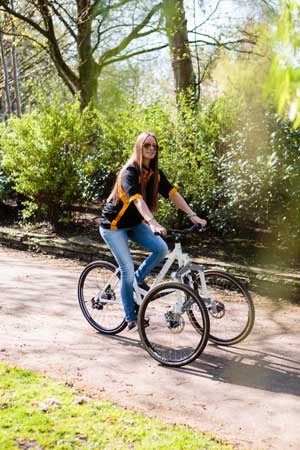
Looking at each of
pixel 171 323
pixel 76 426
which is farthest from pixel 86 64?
pixel 76 426

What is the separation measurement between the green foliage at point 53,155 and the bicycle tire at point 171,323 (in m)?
5.77

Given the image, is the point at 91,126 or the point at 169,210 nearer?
the point at 169,210

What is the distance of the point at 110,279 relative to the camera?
591 cm

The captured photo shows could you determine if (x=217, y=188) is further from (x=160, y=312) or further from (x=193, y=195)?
(x=160, y=312)

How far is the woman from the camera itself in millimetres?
5332

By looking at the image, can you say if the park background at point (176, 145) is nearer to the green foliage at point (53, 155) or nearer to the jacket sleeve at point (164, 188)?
the green foliage at point (53, 155)

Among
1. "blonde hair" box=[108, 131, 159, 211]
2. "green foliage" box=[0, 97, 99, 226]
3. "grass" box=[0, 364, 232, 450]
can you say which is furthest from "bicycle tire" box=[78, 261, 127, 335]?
"green foliage" box=[0, 97, 99, 226]

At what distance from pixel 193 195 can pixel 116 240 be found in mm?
4332

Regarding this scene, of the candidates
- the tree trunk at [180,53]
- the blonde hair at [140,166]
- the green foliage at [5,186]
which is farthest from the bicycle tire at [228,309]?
the green foliage at [5,186]

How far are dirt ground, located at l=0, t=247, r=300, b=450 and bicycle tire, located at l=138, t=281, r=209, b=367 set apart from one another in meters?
0.13

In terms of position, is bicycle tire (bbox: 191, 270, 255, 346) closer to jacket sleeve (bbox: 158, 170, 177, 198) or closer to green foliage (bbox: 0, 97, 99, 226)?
jacket sleeve (bbox: 158, 170, 177, 198)

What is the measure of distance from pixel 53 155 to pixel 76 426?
310 inches

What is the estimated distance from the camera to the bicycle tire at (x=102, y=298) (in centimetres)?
594

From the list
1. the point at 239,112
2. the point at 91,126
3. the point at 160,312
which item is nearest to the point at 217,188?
the point at 239,112
